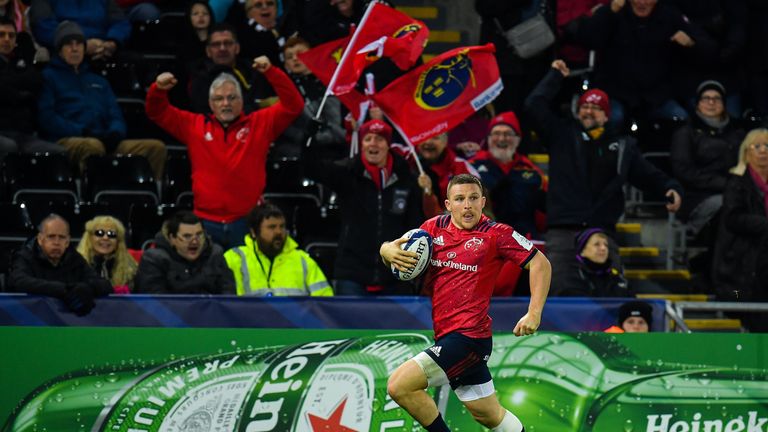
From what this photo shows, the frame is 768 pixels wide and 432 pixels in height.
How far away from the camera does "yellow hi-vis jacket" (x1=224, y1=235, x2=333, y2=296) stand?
11.2m

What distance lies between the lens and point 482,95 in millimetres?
12273

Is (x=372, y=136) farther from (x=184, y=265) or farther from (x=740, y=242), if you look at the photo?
(x=740, y=242)

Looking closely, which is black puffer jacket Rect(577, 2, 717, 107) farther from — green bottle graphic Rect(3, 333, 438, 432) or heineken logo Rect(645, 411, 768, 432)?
green bottle graphic Rect(3, 333, 438, 432)

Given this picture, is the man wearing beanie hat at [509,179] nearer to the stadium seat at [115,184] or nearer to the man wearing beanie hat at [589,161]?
the man wearing beanie hat at [589,161]

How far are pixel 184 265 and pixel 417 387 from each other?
119 inches

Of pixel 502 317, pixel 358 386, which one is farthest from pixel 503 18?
pixel 358 386

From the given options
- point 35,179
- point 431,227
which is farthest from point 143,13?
point 431,227

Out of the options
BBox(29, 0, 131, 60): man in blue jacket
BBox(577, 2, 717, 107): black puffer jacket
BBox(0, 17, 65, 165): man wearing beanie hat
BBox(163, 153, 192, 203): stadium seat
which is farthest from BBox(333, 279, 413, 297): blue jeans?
BBox(29, 0, 131, 60): man in blue jacket

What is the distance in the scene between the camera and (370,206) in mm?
11680

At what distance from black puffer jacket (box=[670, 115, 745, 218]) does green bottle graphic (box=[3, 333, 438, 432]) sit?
16.6 feet

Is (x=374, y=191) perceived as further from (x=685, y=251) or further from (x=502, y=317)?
(x=685, y=251)

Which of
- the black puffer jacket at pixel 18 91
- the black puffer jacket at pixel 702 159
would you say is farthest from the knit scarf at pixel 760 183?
the black puffer jacket at pixel 18 91

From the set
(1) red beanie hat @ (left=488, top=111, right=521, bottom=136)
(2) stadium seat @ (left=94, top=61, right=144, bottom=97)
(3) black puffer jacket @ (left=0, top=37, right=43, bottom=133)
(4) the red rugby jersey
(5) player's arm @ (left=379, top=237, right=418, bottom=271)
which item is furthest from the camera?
(2) stadium seat @ (left=94, top=61, right=144, bottom=97)

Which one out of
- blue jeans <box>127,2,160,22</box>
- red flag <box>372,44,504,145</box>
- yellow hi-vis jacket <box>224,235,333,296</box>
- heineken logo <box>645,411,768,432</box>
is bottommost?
heineken logo <box>645,411,768,432</box>
